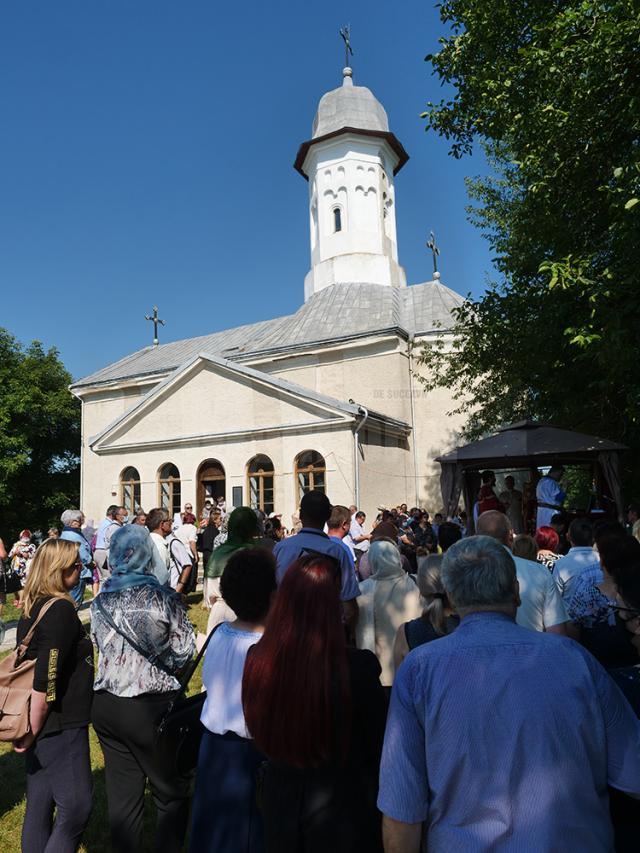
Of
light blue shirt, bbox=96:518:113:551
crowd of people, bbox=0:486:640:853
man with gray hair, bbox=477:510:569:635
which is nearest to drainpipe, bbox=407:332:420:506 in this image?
light blue shirt, bbox=96:518:113:551

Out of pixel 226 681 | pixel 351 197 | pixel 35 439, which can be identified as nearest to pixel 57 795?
pixel 226 681

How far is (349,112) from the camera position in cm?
2956

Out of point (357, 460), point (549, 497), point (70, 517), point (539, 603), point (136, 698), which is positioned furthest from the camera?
point (357, 460)

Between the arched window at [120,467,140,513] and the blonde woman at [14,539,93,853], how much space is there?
19131 mm

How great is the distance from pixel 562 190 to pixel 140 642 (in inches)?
404

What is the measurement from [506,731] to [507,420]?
53.1 feet

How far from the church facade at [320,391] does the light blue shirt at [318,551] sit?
1323 centimetres

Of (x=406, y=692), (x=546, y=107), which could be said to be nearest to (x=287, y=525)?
(x=546, y=107)

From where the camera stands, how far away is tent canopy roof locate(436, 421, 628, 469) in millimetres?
9852

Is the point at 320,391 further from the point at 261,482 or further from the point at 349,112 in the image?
the point at 349,112

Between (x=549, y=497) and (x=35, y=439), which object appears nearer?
(x=549, y=497)

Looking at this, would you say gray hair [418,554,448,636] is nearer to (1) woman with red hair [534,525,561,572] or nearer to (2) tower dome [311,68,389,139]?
(1) woman with red hair [534,525,561,572]

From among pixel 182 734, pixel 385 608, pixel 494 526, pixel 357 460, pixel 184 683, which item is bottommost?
pixel 182 734

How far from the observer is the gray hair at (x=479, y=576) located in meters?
1.89
